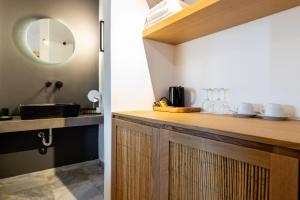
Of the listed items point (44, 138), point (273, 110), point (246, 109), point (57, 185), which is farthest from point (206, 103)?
point (44, 138)

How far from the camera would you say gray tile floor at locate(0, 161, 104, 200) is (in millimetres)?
1842

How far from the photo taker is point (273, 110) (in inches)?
36.3

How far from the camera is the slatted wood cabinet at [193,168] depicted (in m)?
0.52

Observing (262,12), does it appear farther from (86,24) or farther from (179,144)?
(86,24)

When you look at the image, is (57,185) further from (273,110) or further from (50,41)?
(273,110)

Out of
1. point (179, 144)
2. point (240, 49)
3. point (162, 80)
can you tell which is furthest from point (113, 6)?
point (179, 144)

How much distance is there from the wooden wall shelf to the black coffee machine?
394 millimetres

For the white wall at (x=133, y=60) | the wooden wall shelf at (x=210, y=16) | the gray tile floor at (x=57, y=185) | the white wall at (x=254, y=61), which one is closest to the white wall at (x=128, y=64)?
the white wall at (x=133, y=60)

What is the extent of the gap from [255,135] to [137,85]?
3.27 feet

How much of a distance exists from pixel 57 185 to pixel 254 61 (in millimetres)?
2182

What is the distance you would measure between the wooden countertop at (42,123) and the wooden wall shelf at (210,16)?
50.4 inches

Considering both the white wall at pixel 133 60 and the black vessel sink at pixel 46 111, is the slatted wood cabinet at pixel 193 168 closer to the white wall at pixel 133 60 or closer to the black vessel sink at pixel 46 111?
the white wall at pixel 133 60

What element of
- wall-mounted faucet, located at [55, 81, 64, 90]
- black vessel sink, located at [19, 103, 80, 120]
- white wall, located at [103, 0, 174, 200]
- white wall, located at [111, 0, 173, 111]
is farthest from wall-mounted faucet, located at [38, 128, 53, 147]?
white wall, located at [111, 0, 173, 111]

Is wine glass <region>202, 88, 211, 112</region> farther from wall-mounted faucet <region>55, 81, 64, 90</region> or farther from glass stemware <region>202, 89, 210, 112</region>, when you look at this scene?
wall-mounted faucet <region>55, 81, 64, 90</region>
